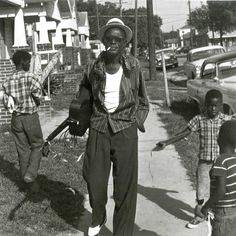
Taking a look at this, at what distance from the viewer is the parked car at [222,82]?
10.1m

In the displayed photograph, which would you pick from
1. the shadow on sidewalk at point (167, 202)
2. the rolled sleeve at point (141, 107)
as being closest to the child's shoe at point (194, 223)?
the shadow on sidewalk at point (167, 202)

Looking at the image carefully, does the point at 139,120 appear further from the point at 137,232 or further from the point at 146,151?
the point at 146,151

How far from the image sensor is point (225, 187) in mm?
3553

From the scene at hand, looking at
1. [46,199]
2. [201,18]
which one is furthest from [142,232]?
[201,18]

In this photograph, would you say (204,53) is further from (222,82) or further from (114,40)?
(114,40)

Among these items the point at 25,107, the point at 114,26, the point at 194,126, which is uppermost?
the point at 114,26

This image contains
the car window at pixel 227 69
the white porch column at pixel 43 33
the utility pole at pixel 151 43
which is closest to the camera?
the car window at pixel 227 69

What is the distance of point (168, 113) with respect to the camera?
1435cm

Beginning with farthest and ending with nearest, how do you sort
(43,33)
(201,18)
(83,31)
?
1. (201,18)
2. (83,31)
3. (43,33)

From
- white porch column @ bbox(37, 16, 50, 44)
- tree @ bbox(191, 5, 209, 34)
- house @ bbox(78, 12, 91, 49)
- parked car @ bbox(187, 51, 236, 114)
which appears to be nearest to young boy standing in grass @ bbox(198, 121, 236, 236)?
parked car @ bbox(187, 51, 236, 114)

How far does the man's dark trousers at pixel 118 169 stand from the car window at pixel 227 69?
6.98m

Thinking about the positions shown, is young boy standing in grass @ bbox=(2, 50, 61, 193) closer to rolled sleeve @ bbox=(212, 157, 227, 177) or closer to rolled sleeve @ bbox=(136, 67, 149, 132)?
rolled sleeve @ bbox=(136, 67, 149, 132)

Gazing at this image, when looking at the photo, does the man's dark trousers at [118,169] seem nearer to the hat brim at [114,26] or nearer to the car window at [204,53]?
the hat brim at [114,26]

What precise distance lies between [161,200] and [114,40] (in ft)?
7.95
